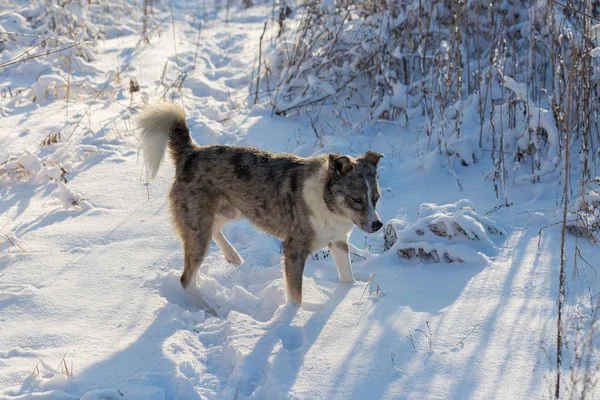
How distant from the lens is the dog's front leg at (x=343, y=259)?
15.8 feet

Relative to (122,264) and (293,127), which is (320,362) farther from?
(293,127)

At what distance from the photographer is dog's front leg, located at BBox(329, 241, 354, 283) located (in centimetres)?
480

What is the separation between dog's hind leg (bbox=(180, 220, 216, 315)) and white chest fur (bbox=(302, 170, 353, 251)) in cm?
80

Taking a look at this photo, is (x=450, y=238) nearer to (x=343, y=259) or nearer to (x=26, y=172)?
(x=343, y=259)

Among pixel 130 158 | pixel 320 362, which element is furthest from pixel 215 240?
pixel 130 158

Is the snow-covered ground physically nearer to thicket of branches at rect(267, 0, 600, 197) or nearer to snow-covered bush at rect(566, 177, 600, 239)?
snow-covered bush at rect(566, 177, 600, 239)

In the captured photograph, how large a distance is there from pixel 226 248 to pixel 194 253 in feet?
1.62

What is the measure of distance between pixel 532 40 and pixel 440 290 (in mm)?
4021

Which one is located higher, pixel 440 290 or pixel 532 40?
pixel 532 40

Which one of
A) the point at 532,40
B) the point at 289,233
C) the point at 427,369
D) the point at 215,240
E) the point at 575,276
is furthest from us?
the point at 532,40

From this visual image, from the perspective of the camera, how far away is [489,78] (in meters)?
6.91

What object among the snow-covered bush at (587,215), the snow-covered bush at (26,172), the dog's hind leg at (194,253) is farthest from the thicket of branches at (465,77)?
the snow-covered bush at (26,172)

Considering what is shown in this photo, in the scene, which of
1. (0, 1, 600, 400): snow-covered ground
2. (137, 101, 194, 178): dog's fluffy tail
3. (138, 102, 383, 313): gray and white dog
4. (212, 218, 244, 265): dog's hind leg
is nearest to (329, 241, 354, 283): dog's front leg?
(138, 102, 383, 313): gray and white dog

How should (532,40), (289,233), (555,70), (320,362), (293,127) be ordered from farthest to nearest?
(293,127)
(532,40)
(555,70)
(289,233)
(320,362)
